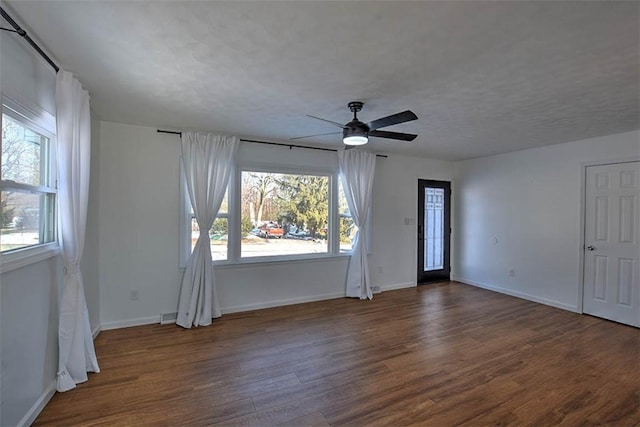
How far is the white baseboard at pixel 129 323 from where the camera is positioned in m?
3.51

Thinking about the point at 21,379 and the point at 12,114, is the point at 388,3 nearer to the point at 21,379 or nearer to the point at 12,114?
the point at 12,114

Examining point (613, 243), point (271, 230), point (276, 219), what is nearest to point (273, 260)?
point (271, 230)

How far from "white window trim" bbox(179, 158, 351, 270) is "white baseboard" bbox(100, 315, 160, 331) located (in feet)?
2.28

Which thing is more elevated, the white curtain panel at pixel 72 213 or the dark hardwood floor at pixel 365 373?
the white curtain panel at pixel 72 213

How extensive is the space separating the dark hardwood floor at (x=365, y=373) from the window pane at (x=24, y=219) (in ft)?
3.94

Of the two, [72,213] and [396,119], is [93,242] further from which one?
[396,119]

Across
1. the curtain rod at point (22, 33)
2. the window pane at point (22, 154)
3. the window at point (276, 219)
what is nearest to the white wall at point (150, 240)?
the window at point (276, 219)

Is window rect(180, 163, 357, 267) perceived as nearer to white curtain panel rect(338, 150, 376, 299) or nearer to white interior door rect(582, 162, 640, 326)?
white curtain panel rect(338, 150, 376, 299)

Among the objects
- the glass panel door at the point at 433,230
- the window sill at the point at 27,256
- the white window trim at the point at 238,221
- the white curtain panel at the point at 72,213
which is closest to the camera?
the window sill at the point at 27,256

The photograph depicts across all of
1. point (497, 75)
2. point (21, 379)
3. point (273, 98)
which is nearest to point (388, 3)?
point (497, 75)

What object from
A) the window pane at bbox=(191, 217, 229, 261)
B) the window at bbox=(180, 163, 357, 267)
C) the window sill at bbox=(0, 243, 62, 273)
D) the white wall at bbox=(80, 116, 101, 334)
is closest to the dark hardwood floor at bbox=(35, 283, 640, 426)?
the white wall at bbox=(80, 116, 101, 334)

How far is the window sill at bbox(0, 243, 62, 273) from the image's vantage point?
1.69m

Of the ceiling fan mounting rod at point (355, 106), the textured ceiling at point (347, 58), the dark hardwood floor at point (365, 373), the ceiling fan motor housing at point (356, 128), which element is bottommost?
the dark hardwood floor at point (365, 373)

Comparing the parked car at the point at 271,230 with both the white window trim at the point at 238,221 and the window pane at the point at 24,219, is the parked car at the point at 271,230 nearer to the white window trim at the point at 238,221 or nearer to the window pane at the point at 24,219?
the white window trim at the point at 238,221
